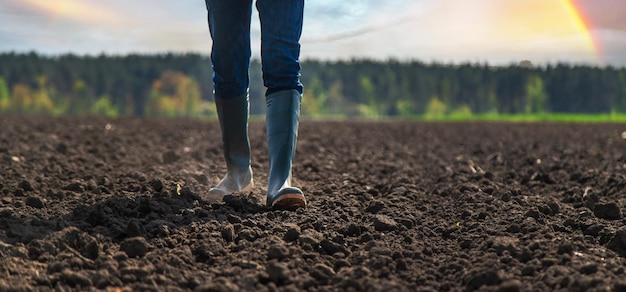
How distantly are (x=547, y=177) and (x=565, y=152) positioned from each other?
9.25ft

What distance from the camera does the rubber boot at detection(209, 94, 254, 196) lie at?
11.3 ft

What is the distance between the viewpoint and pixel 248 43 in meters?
3.27

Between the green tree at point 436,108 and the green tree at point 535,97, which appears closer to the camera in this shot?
the green tree at point 535,97

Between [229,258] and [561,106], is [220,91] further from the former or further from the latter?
[561,106]

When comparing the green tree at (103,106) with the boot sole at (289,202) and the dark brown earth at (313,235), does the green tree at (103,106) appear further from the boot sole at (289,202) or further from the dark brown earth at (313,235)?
the boot sole at (289,202)

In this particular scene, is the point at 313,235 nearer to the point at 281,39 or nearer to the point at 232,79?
the point at 281,39

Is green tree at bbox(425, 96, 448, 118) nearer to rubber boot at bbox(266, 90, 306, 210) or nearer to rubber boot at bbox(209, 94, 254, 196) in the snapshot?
rubber boot at bbox(209, 94, 254, 196)

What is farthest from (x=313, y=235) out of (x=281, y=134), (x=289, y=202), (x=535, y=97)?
(x=535, y=97)

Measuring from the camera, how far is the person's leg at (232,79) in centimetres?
314

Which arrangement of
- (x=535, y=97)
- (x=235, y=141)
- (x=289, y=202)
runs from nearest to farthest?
(x=289, y=202) → (x=235, y=141) → (x=535, y=97)

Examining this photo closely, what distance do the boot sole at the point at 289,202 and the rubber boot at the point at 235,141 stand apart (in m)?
0.54

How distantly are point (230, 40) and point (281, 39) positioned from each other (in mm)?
347

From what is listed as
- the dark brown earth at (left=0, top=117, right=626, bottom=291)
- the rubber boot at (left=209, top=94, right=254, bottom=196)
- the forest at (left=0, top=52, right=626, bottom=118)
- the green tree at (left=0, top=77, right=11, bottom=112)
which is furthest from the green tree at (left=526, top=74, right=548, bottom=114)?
the rubber boot at (left=209, top=94, right=254, bottom=196)

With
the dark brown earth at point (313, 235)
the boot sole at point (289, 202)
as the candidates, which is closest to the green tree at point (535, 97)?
the dark brown earth at point (313, 235)
